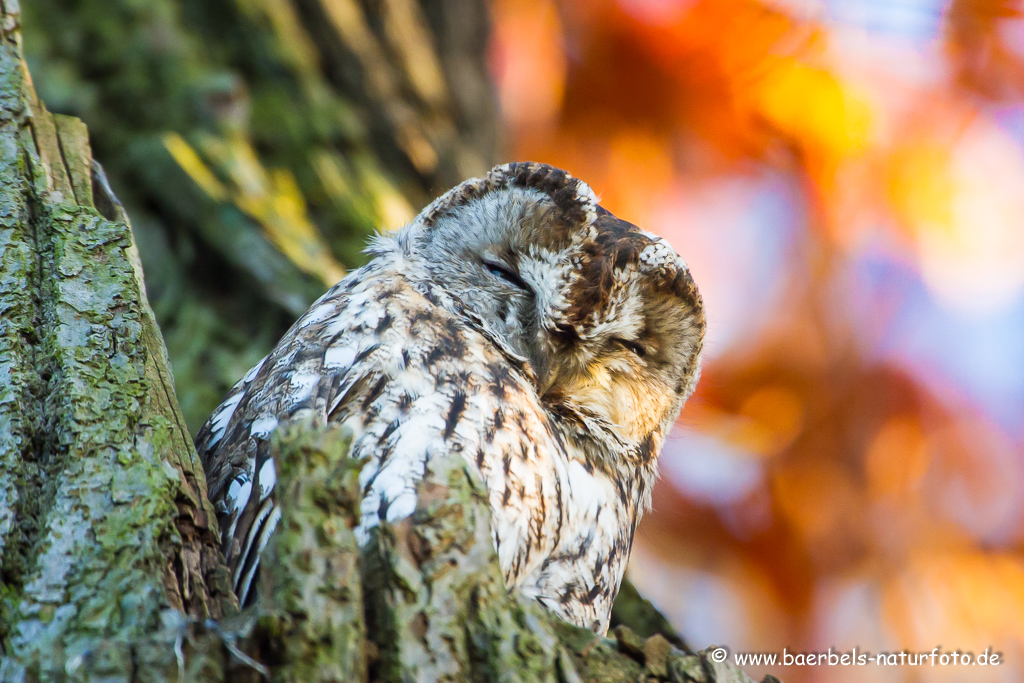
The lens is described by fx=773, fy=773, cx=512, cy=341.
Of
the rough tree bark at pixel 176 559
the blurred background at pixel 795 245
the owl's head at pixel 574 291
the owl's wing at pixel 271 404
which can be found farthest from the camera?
the blurred background at pixel 795 245

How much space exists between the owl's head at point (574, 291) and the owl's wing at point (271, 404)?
0.31 metres

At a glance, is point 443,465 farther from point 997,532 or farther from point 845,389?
point 997,532

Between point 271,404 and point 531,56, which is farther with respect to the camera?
point 531,56

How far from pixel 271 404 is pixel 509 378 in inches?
20.0

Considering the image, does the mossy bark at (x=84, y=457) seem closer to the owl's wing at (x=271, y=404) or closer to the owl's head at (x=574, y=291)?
the owl's wing at (x=271, y=404)

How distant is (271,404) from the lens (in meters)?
1.60

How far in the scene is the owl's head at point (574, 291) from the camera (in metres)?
1.79

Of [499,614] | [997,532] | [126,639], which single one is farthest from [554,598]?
[997,532]

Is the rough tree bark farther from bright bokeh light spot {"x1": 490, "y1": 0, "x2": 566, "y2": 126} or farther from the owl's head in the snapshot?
bright bokeh light spot {"x1": 490, "y1": 0, "x2": 566, "y2": 126}

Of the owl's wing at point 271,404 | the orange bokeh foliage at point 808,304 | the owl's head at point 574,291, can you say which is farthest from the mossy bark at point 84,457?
the orange bokeh foliage at point 808,304

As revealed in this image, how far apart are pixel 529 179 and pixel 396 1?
2291 millimetres

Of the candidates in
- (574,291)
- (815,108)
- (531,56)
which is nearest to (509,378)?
(574,291)

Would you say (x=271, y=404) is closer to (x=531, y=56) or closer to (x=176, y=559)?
(x=176, y=559)

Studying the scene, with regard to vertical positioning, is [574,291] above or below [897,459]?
below
